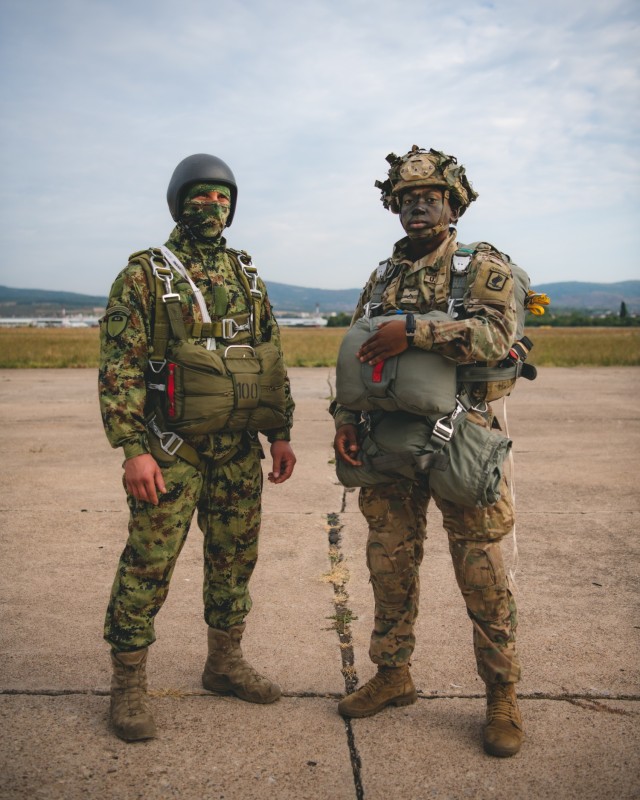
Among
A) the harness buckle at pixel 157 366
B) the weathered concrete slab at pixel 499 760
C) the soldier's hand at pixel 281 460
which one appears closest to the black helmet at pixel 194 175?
the harness buckle at pixel 157 366

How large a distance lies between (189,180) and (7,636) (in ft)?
7.33

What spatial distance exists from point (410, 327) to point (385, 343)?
11 cm

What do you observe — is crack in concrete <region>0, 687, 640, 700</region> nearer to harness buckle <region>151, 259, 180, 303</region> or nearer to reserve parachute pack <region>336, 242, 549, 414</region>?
reserve parachute pack <region>336, 242, 549, 414</region>

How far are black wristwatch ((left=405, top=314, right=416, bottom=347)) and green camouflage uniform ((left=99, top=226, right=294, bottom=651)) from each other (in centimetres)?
67

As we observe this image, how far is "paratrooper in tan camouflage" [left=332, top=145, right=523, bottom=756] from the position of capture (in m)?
2.63

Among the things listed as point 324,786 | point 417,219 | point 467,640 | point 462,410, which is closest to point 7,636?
point 324,786

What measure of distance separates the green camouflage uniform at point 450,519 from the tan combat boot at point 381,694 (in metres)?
0.05

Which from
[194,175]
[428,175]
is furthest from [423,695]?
[194,175]

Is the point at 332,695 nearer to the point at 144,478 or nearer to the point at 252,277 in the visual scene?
the point at 144,478

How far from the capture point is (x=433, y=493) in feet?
9.32

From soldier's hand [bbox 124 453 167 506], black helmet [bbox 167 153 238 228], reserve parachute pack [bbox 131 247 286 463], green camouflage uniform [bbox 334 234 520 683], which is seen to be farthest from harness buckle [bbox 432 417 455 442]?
black helmet [bbox 167 153 238 228]

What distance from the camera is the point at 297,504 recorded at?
18.9 ft

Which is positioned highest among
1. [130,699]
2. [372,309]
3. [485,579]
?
[372,309]

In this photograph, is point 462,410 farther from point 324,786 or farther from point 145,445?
point 324,786
